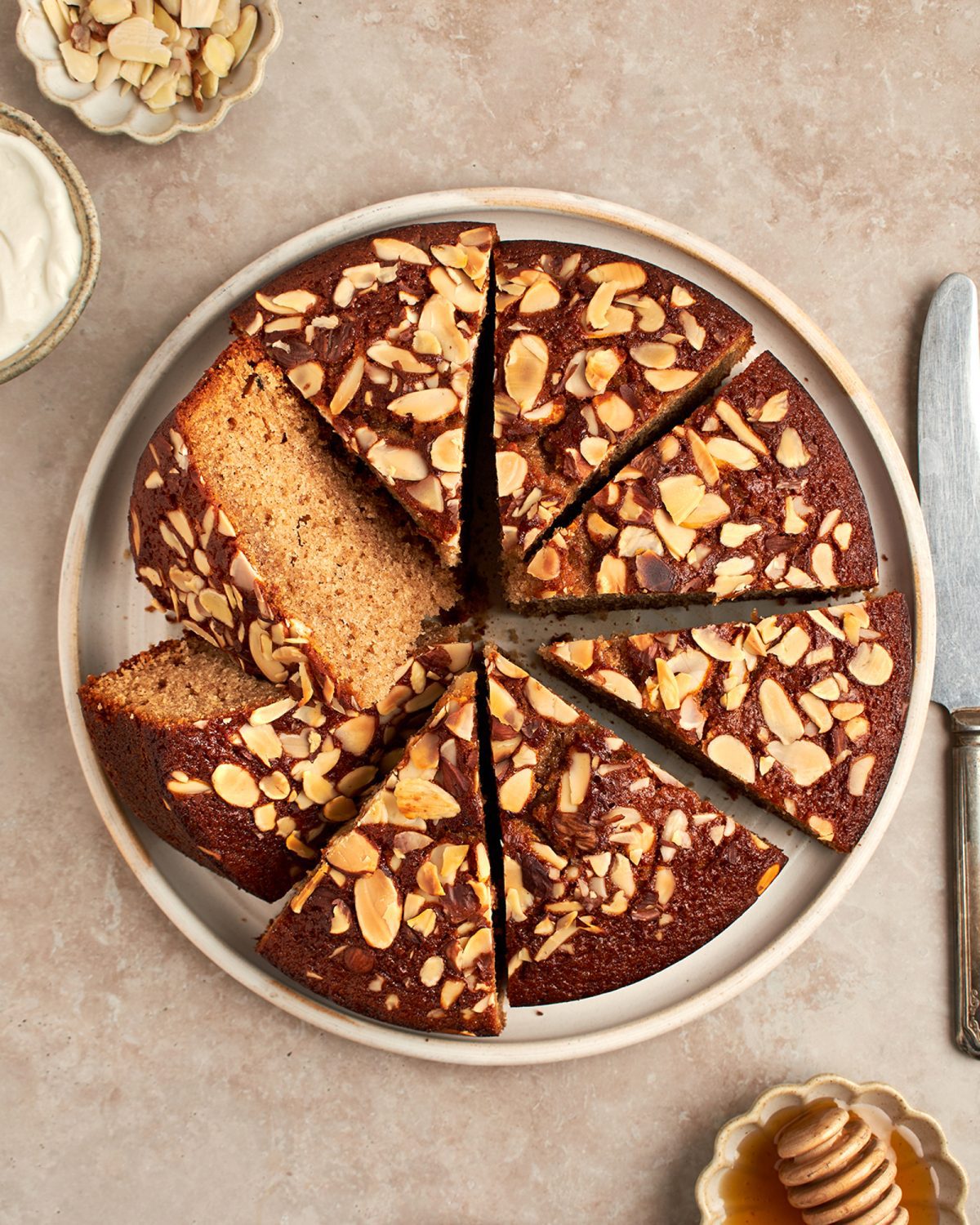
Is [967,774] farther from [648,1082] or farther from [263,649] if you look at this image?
[263,649]

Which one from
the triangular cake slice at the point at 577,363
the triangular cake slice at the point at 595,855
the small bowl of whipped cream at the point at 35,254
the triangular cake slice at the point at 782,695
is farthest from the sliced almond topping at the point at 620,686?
the small bowl of whipped cream at the point at 35,254

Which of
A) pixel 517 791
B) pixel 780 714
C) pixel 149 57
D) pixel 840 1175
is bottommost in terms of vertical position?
pixel 840 1175

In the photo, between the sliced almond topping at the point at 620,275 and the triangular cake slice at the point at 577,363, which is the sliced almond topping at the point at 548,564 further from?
the sliced almond topping at the point at 620,275

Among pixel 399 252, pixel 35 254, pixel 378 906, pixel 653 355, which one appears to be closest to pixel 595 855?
pixel 378 906

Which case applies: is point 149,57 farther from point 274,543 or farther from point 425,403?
point 274,543

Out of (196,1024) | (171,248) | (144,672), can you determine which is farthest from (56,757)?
(171,248)

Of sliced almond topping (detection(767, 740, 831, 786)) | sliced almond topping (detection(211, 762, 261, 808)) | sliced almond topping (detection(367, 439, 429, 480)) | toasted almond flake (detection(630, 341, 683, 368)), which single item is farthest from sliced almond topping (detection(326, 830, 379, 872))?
toasted almond flake (detection(630, 341, 683, 368))
